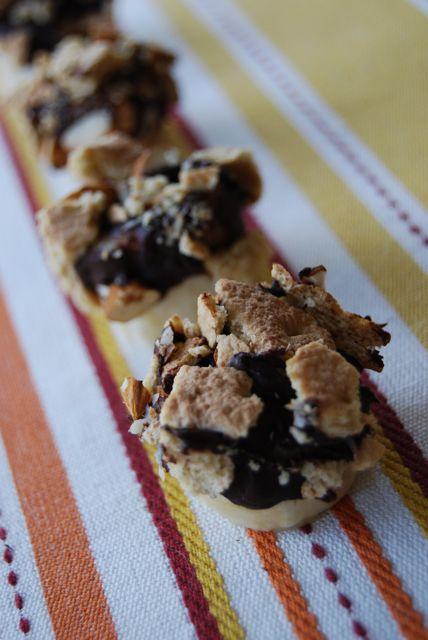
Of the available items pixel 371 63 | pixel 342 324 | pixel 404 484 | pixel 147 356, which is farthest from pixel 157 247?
pixel 371 63

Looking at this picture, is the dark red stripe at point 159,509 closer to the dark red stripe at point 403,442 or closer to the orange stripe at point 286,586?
the orange stripe at point 286,586

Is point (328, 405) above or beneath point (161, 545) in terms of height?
above

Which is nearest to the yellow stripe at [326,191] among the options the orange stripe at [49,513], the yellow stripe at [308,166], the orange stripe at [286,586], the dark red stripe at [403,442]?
the yellow stripe at [308,166]

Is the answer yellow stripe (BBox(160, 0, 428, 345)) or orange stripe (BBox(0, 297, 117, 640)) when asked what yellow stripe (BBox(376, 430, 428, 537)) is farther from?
orange stripe (BBox(0, 297, 117, 640))

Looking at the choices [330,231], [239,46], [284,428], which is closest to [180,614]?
[284,428]

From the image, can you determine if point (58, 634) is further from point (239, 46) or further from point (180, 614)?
point (239, 46)

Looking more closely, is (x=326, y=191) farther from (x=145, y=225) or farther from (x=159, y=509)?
(x=159, y=509)

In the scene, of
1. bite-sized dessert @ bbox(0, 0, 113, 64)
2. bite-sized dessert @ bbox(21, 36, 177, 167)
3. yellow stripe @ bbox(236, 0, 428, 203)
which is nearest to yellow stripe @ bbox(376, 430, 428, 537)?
yellow stripe @ bbox(236, 0, 428, 203)
